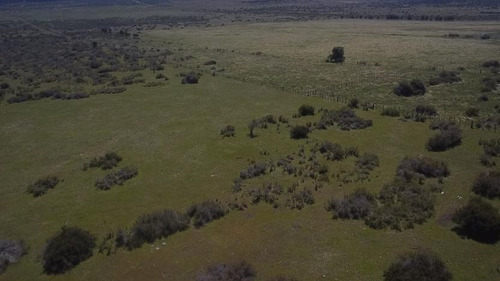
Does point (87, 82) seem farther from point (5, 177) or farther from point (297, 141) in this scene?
point (297, 141)

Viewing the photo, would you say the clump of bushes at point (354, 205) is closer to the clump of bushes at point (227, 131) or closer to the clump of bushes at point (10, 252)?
the clump of bushes at point (227, 131)

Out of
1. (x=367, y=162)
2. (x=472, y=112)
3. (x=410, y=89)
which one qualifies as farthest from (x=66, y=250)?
(x=410, y=89)

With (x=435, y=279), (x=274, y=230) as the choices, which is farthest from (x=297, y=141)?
(x=435, y=279)

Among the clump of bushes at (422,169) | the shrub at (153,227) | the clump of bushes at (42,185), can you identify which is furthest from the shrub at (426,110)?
the clump of bushes at (42,185)

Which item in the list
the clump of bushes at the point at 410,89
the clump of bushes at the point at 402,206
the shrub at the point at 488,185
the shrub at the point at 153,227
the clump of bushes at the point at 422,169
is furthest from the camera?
the clump of bushes at the point at 410,89

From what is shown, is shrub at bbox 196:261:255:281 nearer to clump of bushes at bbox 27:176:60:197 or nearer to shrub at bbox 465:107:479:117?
clump of bushes at bbox 27:176:60:197

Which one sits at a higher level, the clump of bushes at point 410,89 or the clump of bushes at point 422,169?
the clump of bushes at point 410,89

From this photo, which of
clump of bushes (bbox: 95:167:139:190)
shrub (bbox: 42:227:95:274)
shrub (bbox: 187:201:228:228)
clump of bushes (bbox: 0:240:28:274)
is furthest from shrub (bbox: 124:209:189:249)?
clump of bushes (bbox: 95:167:139:190)
